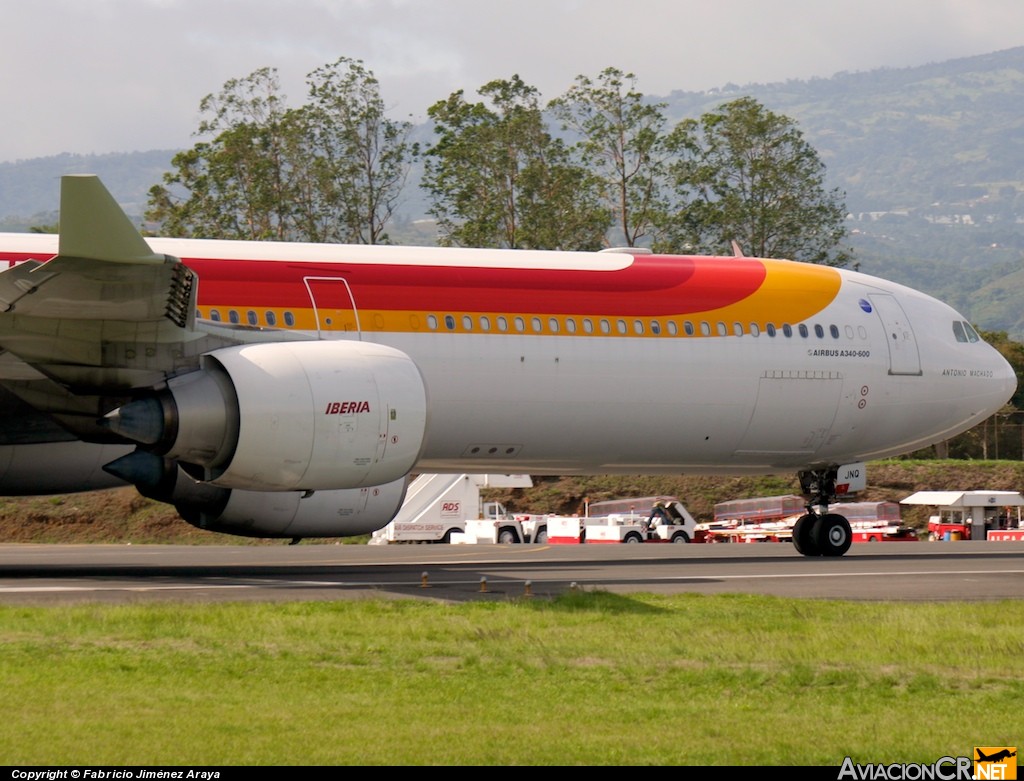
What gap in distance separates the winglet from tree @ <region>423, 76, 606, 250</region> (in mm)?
43661

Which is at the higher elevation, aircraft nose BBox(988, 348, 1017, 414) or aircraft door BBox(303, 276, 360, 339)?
aircraft door BBox(303, 276, 360, 339)

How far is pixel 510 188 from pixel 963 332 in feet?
122

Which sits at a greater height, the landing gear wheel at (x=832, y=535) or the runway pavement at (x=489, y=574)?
the landing gear wheel at (x=832, y=535)

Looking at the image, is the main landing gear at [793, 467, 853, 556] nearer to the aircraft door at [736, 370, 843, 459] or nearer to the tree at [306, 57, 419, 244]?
the aircraft door at [736, 370, 843, 459]

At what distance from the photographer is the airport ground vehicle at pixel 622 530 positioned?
3853 centimetres

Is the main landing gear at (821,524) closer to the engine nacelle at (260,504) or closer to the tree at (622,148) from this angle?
the engine nacelle at (260,504)

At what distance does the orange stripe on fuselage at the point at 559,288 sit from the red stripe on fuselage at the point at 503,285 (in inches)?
0.5

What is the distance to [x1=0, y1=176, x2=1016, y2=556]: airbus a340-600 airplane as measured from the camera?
13.5 metres

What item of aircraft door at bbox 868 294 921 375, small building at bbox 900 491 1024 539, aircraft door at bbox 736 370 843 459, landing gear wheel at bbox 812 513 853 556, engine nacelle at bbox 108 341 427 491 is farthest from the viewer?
small building at bbox 900 491 1024 539

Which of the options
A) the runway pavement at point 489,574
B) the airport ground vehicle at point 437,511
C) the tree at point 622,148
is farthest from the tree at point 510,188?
the runway pavement at point 489,574

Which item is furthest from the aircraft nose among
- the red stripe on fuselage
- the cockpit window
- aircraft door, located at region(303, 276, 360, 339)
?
aircraft door, located at region(303, 276, 360, 339)

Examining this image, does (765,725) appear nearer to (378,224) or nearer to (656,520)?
(656,520)

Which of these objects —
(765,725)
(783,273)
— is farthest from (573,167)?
(765,725)

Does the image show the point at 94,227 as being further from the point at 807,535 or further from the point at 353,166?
the point at 353,166
